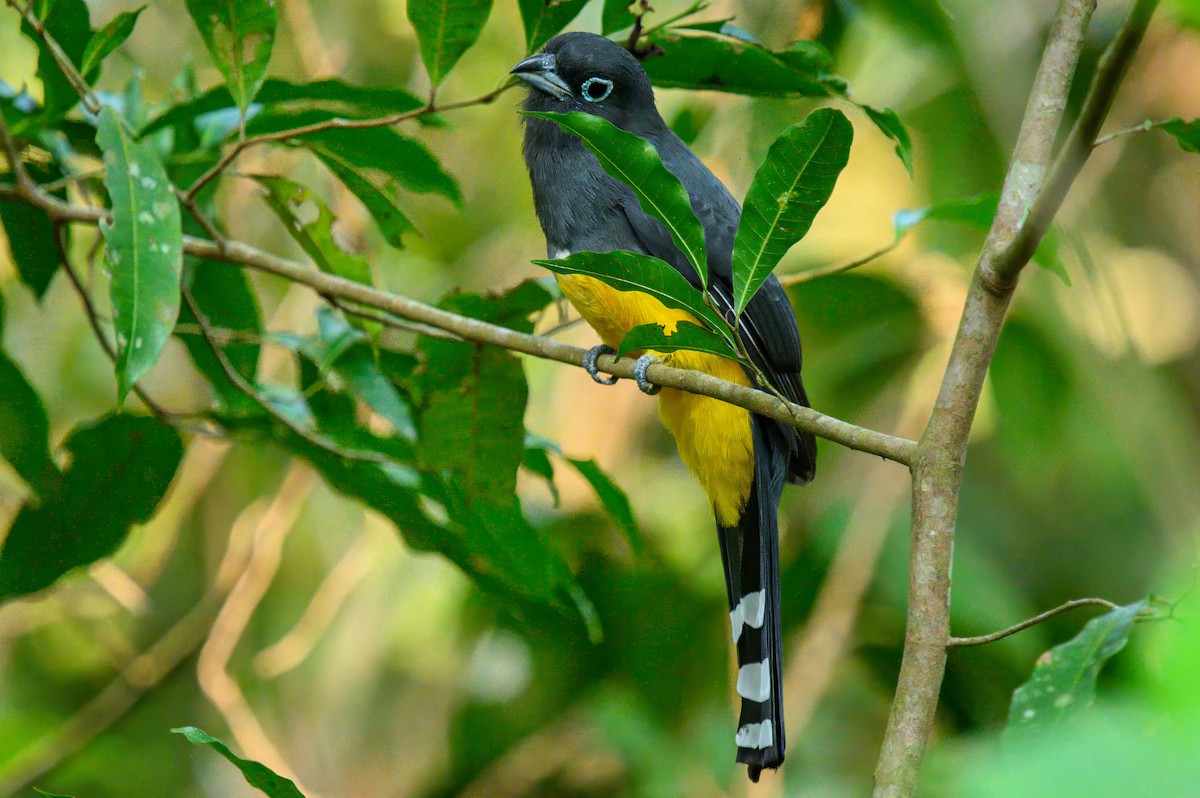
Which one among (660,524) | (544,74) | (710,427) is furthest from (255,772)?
(660,524)

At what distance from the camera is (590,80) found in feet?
9.04

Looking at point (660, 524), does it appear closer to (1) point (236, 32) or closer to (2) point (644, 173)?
(1) point (236, 32)

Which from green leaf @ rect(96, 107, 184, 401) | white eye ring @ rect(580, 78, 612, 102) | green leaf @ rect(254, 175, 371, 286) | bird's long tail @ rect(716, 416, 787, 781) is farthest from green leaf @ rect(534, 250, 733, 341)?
white eye ring @ rect(580, 78, 612, 102)

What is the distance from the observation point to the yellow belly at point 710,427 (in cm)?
251

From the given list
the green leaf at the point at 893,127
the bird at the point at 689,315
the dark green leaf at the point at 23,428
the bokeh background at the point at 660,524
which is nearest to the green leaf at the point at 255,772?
the dark green leaf at the point at 23,428

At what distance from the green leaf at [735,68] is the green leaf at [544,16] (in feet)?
0.87

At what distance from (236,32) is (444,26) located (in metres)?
0.37

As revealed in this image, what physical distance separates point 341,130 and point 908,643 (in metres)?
1.50

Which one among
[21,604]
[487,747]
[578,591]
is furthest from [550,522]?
[21,604]

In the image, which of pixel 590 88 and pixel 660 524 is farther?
pixel 660 524

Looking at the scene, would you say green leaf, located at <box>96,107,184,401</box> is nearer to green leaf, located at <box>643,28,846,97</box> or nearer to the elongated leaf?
the elongated leaf

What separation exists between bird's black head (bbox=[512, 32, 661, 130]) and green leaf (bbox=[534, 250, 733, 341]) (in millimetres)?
1314

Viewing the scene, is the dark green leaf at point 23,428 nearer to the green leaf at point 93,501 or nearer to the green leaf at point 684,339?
the green leaf at point 93,501

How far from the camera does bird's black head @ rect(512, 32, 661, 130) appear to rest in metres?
2.73
